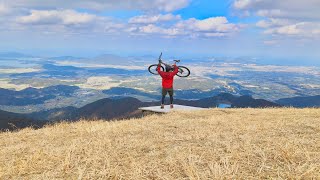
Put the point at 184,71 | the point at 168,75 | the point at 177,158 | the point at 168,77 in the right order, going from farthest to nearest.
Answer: the point at 184,71, the point at 168,77, the point at 168,75, the point at 177,158

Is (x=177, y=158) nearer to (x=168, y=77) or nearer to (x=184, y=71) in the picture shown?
(x=168, y=77)

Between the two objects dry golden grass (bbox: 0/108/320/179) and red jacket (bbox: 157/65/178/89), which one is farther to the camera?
red jacket (bbox: 157/65/178/89)

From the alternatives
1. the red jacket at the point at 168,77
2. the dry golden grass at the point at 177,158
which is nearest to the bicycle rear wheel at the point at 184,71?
the red jacket at the point at 168,77

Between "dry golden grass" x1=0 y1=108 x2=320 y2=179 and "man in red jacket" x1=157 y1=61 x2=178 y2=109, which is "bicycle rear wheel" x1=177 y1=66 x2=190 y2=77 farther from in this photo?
"dry golden grass" x1=0 y1=108 x2=320 y2=179

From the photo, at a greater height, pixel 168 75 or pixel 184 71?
pixel 184 71

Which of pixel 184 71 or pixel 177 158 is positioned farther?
pixel 184 71

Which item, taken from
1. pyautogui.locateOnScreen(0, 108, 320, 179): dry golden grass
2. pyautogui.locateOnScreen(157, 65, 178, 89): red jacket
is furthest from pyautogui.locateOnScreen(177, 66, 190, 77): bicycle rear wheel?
pyautogui.locateOnScreen(0, 108, 320, 179): dry golden grass

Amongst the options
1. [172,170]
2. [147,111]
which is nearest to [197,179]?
[172,170]

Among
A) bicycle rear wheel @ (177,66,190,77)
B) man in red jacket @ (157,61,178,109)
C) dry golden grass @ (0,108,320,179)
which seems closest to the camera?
dry golden grass @ (0,108,320,179)

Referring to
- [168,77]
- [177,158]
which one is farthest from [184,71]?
[177,158]

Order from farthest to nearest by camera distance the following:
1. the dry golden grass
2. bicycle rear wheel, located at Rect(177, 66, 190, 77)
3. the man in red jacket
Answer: bicycle rear wheel, located at Rect(177, 66, 190, 77) → the man in red jacket → the dry golden grass

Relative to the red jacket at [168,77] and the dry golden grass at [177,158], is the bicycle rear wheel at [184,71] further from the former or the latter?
the dry golden grass at [177,158]

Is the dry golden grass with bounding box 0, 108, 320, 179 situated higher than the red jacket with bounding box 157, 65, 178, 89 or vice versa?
the red jacket with bounding box 157, 65, 178, 89

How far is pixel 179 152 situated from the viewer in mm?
8570
